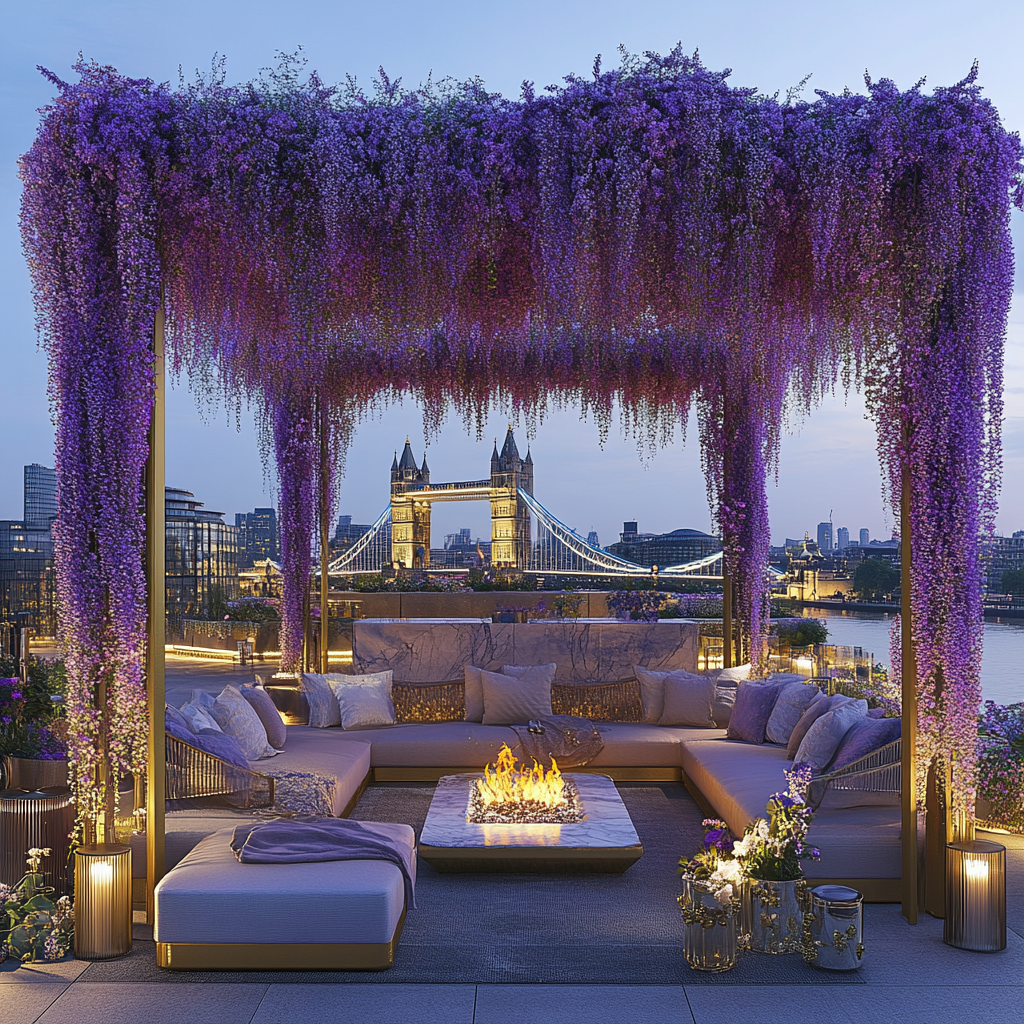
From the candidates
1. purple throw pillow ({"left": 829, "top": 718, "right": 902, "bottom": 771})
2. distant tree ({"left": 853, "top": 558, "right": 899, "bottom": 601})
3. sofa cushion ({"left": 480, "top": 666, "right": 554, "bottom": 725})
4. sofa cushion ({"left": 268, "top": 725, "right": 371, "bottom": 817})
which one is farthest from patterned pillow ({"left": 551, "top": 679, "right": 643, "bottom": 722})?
distant tree ({"left": 853, "top": 558, "right": 899, "bottom": 601})

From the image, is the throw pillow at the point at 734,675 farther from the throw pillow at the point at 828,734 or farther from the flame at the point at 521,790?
the flame at the point at 521,790

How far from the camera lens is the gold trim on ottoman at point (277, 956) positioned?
3.08 metres

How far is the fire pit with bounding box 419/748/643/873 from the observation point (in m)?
3.98

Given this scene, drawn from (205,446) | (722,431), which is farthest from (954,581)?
(205,446)

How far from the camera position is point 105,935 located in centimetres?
322

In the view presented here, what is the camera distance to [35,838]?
3498 millimetres

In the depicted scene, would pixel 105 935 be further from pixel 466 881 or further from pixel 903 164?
pixel 903 164

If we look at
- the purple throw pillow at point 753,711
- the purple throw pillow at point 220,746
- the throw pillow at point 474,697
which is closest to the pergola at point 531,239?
the purple throw pillow at point 220,746

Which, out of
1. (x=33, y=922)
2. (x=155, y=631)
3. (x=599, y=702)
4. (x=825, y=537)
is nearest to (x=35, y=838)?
(x=33, y=922)

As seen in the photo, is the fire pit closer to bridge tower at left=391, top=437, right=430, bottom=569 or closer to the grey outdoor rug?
the grey outdoor rug

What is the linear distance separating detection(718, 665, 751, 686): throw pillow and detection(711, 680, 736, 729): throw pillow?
0.35ft

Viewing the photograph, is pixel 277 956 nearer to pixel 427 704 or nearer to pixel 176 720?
pixel 176 720

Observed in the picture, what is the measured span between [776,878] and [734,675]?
3244 mm

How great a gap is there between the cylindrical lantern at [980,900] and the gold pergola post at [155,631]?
3096 millimetres
